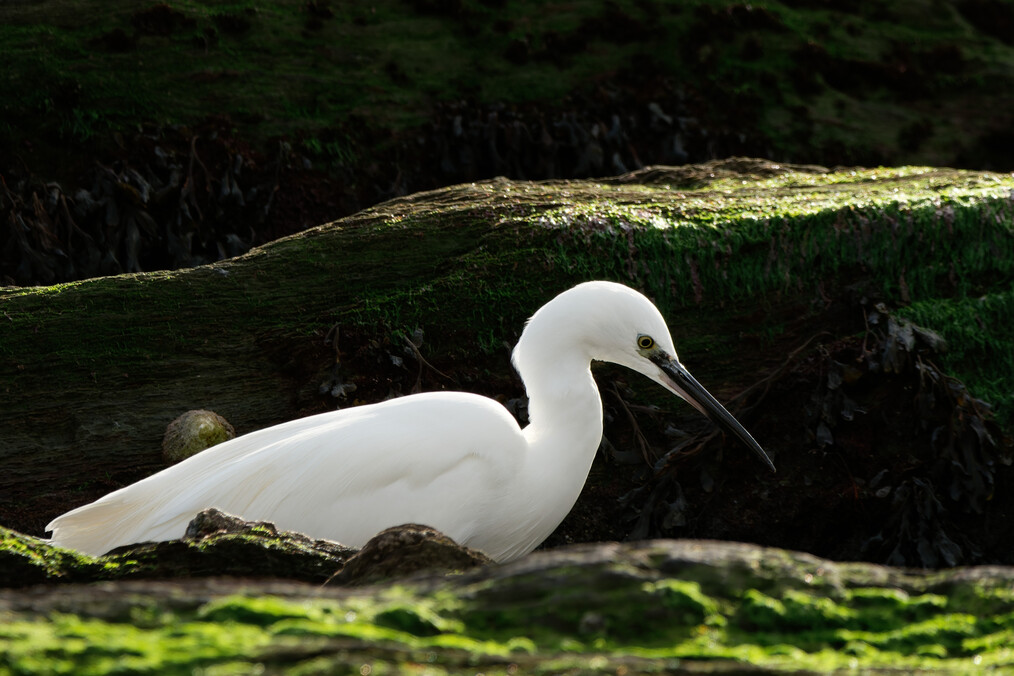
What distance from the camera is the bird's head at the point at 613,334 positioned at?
4215 millimetres

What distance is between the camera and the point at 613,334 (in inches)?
167

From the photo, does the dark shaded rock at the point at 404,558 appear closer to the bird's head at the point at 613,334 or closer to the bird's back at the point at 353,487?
the bird's back at the point at 353,487

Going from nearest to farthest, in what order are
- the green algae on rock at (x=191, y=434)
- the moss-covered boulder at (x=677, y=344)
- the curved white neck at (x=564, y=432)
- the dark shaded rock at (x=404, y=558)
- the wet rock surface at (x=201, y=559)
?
the dark shaded rock at (x=404, y=558) → the wet rock surface at (x=201, y=559) → the curved white neck at (x=564, y=432) → the green algae on rock at (x=191, y=434) → the moss-covered boulder at (x=677, y=344)

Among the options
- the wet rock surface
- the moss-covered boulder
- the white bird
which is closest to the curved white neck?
the white bird


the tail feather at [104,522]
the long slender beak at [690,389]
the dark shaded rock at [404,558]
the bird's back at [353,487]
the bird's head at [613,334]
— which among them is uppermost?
the bird's head at [613,334]

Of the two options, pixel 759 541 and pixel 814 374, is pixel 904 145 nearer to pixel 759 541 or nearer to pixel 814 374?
pixel 814 374

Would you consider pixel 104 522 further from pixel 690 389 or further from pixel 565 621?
pixel 565 621

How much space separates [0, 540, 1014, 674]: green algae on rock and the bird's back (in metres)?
1.66

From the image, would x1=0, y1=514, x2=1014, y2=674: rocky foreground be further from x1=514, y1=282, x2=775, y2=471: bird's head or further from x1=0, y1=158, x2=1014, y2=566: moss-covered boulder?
x1=0, y1=158, x2=1014, y2=566: moss-covered boulder

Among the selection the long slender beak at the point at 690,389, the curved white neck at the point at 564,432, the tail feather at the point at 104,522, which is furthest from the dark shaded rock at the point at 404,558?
the long slender beak at the point at 690,389

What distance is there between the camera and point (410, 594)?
7.28 ft

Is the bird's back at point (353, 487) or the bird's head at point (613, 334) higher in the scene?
the bird's head at point (613, 334)

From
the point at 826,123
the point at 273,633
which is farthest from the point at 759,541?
the point at 826,123

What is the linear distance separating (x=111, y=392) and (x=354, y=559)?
10.0 ft
